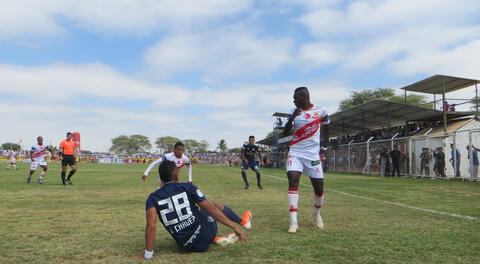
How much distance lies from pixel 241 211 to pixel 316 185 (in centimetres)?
228

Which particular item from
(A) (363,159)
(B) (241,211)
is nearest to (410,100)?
(A) (363,159)

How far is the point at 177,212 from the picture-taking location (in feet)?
13.3

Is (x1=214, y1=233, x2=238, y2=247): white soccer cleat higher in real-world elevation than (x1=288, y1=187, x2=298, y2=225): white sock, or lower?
lower

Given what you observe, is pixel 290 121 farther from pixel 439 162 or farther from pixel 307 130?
pixel 439 162

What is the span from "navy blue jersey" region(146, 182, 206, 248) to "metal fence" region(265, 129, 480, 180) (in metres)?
18.1

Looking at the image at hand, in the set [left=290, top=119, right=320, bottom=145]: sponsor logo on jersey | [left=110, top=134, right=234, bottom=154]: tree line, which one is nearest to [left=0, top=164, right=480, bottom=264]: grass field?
[left=290, top=119, right=320, bottom=145]: sponsor logo on jersey

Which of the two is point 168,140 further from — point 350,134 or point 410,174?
point 410,174

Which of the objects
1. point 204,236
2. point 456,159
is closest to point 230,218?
point 204,236

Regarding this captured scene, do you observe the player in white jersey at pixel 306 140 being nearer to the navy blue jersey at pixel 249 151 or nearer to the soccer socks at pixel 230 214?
the soccer socks at pixel 230 214

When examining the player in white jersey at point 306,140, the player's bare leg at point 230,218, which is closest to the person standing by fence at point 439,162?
the player in white jersey at point 306,140

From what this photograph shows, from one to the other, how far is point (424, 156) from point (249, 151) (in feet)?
40.5

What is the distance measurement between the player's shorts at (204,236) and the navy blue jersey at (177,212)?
0.12 ft

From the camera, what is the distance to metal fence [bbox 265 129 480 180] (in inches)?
747

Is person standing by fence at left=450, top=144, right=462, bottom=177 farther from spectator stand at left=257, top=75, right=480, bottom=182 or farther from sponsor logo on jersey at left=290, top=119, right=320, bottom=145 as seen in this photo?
sponsor logo on jersey at left=290, top=119, right=320, bottom=145
